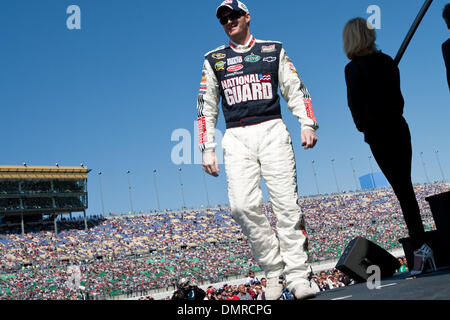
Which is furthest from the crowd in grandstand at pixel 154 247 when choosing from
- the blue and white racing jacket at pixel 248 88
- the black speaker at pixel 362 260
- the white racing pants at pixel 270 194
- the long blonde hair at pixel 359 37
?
the long blonde hair at pixel 359 37

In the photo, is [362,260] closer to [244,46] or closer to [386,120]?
[386,120]

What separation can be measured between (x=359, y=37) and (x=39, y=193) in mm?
48529

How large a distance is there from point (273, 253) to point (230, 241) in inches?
1542

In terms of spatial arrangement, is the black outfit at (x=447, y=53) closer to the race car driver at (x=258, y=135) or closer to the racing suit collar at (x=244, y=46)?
the race car driver at (x=258, y=135)

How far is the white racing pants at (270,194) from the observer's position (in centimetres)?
301

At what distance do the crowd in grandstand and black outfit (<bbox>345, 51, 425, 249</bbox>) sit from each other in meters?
24.9

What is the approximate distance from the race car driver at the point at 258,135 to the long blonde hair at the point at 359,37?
0.44 m

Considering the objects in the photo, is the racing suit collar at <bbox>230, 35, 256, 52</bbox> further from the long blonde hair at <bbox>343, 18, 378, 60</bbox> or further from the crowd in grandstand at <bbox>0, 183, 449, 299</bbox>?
the crowd in grandstand at <bbox>0, 183, 449, 299</bbox>

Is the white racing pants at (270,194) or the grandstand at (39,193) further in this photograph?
the grandstand at (39,193)

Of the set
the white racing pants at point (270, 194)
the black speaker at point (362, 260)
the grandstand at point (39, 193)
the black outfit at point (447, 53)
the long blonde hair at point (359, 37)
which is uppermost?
the grandstand at point (39, 193)

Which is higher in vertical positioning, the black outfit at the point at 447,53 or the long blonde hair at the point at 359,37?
the long blonde hair at the point at 359,37

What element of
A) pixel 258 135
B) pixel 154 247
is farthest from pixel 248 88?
pixel 154 247

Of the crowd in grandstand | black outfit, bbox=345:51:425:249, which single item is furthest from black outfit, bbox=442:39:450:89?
the crowd in grandstand
